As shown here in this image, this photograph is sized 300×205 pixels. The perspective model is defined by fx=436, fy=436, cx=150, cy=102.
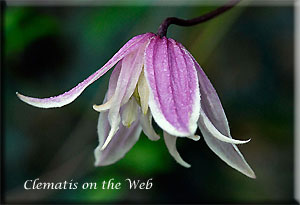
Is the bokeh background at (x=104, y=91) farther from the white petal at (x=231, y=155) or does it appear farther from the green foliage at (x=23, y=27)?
the white petal at (x=231, y=155)

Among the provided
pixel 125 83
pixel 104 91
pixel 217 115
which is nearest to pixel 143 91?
pixel 125 83

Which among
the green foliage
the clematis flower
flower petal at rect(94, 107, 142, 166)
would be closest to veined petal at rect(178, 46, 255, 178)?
the clematis flower

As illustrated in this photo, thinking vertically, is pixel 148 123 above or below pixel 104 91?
above

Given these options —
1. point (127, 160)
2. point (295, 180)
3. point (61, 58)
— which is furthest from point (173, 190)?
point (61, 58)

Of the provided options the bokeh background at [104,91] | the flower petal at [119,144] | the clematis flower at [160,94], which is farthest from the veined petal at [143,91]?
the bokeh background at [104,91]

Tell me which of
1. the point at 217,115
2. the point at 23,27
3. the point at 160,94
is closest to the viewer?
the point at 160,94

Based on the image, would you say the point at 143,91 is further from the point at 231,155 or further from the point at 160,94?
the point at 231,155

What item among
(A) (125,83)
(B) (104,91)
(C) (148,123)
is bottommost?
(B) (104,91)
